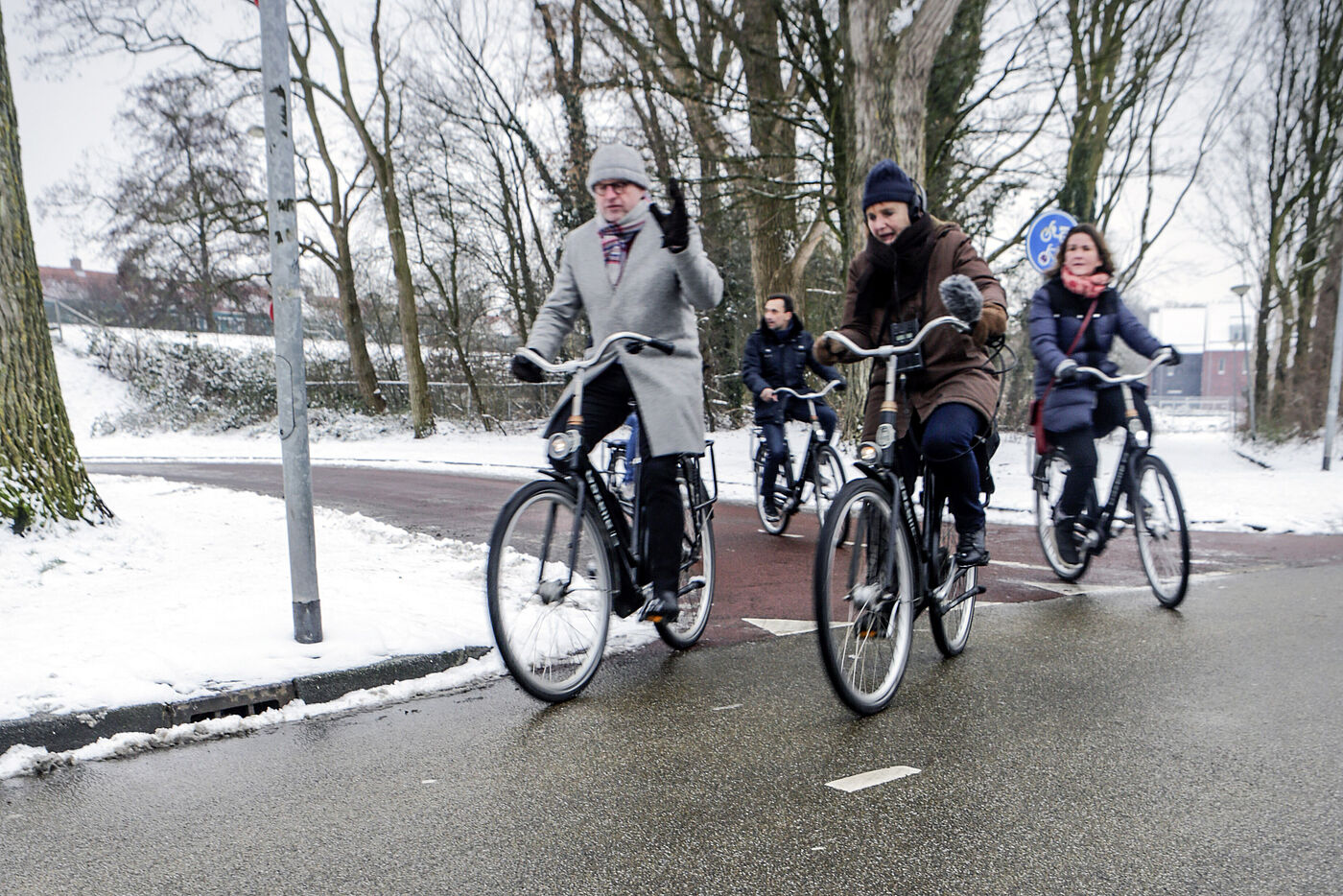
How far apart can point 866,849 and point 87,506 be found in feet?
18.7

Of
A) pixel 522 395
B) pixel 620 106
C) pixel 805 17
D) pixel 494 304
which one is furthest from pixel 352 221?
pixel 805 17

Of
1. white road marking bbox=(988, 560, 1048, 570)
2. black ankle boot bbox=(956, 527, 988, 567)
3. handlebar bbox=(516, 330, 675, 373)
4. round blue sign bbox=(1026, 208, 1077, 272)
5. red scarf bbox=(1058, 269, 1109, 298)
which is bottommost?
white road marking bbox=(988, 560, 1048, 570)

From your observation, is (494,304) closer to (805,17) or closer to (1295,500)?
(805,17)

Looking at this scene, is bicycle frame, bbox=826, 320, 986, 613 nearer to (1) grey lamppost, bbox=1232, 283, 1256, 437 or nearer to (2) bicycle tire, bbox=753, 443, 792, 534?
(2) bicycle tire, bbox=753, 443, 792, 534

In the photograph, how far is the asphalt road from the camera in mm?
2400

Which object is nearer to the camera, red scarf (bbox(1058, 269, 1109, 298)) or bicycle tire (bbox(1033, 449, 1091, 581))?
red scarf (bbox(1058, 269, 1109, 298))

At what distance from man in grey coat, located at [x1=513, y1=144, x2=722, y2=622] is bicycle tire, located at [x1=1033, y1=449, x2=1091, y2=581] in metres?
2.85

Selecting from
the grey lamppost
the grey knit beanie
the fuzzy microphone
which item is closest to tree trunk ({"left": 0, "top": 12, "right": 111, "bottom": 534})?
the grey knit beanie

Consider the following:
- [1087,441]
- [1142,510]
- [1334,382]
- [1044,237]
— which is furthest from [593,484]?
[1334,382]

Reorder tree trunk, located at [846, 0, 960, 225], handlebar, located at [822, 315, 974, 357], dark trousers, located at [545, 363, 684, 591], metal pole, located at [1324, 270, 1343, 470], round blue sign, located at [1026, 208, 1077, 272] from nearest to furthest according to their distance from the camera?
handlebar, located at [822, 315, 974, 357] → dark trousers, located at [545, 363, 684, 591] → round blue sign, located at [1026, 208, 1077, 272] → tree trunk, located at [846, 0, 960, 225] → metal pole, located at [1324, 270, 1343, 470]

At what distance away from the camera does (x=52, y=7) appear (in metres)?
15.7

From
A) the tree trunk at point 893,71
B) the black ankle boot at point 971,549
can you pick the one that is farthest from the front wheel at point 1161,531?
the tree trunk at point 893,71

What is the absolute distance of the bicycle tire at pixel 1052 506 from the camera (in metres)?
5.99

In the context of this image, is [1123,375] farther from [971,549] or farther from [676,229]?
[676,229]
